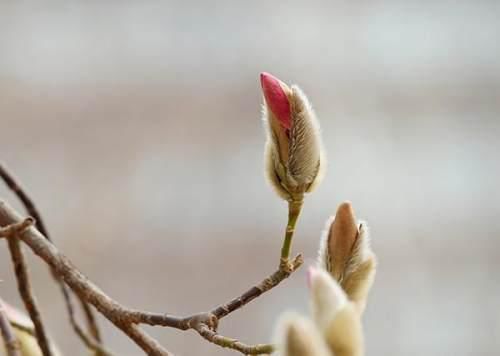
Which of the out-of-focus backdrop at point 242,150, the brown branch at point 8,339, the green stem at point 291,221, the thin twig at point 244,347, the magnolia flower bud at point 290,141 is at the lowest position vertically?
the thin twig at point 244,347

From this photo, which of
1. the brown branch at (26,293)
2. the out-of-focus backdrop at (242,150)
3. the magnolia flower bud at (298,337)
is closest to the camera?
the magnolia flower bud at (298,337)

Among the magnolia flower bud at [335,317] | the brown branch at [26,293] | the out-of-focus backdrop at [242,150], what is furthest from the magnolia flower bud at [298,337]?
the out-of-focus backdrop at [242,150]

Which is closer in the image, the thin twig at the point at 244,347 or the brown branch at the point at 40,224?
the thin twig at the point at 244,347

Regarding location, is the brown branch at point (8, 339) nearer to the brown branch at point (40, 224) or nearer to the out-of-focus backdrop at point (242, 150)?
the brown branch at point (40, 224)

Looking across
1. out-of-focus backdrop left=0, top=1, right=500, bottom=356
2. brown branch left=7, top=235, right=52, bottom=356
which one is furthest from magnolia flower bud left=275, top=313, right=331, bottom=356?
out-of-focus backdrop left=0, top=1, right=500, bottom=356

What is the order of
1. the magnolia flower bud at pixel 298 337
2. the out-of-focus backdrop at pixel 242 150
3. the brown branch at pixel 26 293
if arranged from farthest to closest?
1. the out-of-focus backdrop at pixel 242 150
2. the brown branch at pixel 26 293
3. the magnolia flower bud at pixel 298 337

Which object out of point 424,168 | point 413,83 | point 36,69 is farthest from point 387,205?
point 36,69

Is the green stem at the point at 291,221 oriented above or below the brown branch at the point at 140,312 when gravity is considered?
above

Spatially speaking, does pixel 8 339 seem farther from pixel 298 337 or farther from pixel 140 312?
pixel 298 337
